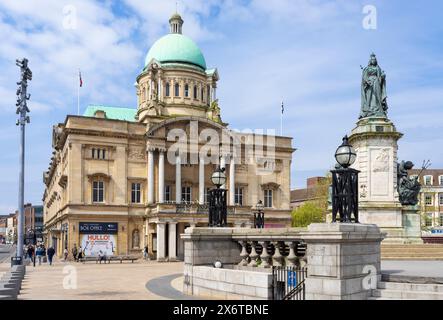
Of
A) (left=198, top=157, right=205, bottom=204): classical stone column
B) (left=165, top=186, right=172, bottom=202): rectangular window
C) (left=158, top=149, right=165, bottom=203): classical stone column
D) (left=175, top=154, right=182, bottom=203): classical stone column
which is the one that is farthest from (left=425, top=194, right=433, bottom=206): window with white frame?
(left=158, top=149, right=165, bottom=203): classical stone column

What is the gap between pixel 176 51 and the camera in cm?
7075

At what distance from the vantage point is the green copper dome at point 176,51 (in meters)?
70.6

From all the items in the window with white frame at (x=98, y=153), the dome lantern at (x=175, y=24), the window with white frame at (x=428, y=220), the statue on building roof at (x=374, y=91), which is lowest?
the window with white frame at (x=428, y=220)

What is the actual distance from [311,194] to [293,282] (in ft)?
338

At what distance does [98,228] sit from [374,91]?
121ft

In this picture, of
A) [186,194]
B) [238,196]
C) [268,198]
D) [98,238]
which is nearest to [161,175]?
[186,194]

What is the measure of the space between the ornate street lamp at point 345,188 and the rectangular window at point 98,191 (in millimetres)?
46431

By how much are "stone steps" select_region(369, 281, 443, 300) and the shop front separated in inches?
1764

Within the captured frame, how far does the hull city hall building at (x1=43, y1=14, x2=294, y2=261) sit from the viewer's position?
5594 centimetres

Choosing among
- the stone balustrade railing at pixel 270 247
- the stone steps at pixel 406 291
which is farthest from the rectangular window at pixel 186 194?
the stone steps at pixel 406 291

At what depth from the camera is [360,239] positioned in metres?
12.9

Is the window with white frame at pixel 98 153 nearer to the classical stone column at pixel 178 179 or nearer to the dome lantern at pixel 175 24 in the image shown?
the classical stone column at pixel 178 179
